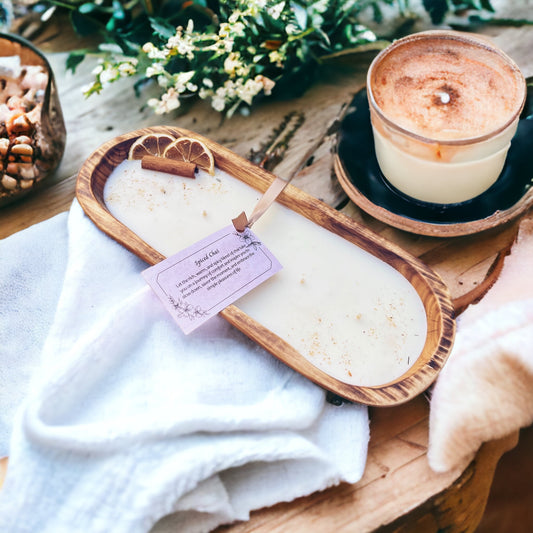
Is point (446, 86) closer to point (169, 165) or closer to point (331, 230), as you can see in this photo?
point (331, 230)

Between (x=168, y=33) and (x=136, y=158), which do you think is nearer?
(x=136, y=158)

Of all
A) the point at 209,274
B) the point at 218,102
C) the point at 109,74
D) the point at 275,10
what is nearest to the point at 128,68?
the point at 109,74

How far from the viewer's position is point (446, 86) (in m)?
0.79

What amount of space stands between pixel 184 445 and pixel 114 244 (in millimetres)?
326

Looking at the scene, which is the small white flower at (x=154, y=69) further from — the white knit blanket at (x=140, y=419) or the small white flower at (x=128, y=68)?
the white knit blanket at (x=140, y=419)

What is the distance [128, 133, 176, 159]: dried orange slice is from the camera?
34.4 inches

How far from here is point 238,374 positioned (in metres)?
0.70

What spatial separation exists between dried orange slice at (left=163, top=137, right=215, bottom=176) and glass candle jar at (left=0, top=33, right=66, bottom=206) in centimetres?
21

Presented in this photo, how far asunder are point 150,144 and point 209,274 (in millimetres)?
285

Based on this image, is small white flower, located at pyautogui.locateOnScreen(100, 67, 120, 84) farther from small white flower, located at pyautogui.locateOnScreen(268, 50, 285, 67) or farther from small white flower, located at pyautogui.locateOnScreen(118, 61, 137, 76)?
small white flower, located at pyautogui.locateOnScreen(268, 50, 285, 67)

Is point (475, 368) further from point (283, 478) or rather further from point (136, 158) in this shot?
point (136, 158)

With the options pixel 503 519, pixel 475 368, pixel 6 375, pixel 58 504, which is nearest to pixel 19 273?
pixel 6 375

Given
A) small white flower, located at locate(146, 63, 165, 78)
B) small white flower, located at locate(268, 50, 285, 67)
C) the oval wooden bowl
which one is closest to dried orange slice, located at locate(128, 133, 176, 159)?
the oval wooden bowl

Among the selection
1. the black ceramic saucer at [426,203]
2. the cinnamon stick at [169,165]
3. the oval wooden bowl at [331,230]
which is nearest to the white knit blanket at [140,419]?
the oval wooden bowl at [331,230]
